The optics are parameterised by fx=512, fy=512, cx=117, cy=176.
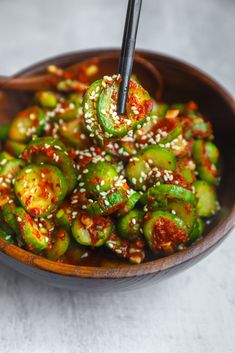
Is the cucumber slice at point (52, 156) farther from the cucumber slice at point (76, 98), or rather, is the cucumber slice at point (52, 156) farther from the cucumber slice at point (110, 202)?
the cucumber slice at point (76, 98)

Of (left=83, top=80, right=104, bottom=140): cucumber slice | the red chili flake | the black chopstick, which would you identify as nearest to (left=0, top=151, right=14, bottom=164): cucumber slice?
(left=83, top=80, right=104, bottom=140): cucumber slice

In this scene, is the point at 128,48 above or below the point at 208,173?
above

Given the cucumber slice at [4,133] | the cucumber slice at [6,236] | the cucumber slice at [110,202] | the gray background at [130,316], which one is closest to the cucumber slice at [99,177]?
the cucumber slice at [110,202]

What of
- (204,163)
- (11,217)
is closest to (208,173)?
(204,163)

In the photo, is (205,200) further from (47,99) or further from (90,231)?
(47,99)

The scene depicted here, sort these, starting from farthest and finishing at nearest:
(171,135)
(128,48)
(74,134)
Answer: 1. (74,134)
2. (171,135)
3. (128,48)

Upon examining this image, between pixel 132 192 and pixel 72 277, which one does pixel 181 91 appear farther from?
pixel 72 277
